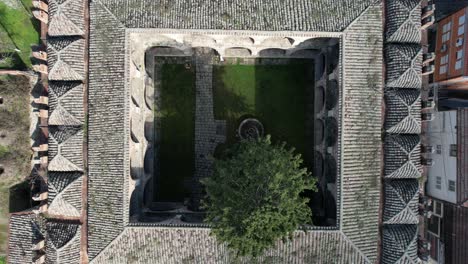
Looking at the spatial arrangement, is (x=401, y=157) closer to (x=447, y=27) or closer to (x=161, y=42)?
Result: (x=447, y=27)

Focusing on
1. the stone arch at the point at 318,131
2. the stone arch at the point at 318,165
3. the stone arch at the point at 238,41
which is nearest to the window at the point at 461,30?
the stone arch at the point at 318,131

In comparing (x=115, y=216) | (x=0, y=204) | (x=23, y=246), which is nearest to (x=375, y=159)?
(x=115, y=216)

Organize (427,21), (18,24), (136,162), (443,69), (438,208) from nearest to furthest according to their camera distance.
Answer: (427,21) < (136,162) < (443,69) < (438,208) < (18,24)

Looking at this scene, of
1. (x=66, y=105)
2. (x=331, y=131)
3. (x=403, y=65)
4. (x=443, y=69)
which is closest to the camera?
(x=403, y=65)

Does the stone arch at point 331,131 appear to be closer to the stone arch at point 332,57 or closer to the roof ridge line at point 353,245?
the stone arch at point 332,57

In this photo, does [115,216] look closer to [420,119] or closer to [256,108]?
[256,108]

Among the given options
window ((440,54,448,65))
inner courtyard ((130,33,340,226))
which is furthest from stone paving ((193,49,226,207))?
window ((440,54,448,65))

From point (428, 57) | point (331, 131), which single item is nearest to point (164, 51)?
point (331, 131)
